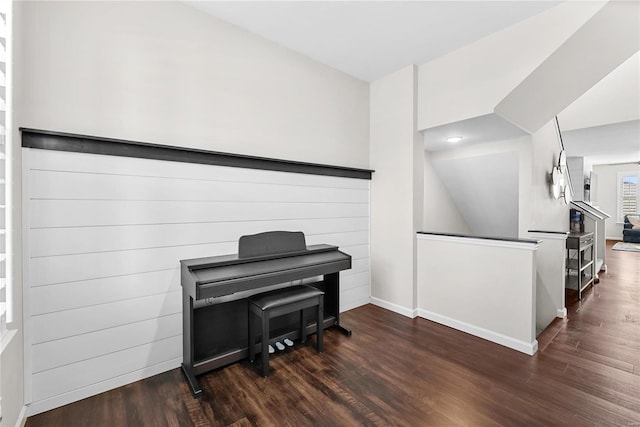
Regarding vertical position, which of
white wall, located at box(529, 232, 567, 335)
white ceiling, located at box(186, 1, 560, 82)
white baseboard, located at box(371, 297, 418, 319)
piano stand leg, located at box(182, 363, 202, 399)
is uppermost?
white ceiling, located at box(186, 1, 560, 82)

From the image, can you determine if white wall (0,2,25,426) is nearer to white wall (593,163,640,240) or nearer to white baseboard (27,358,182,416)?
white baseboard (27,358,182,416)

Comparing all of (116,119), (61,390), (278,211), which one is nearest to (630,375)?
(278,211)

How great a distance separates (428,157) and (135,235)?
12.7 ft

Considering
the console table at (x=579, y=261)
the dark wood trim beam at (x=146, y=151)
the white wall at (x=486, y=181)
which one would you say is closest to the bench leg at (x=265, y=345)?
the dark wood trim beam at (x=146, y=151)

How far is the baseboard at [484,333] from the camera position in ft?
8.00

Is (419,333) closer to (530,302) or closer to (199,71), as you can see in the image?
(530,302)

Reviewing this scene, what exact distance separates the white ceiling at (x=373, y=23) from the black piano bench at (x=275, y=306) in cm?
230

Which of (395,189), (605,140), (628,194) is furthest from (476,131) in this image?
(628,194)

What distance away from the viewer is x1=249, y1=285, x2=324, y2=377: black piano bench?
83.5 inches

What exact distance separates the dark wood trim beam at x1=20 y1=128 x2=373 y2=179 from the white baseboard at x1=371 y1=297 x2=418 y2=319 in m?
1.77

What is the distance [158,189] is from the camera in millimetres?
2127

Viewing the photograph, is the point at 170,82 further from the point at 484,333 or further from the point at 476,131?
the point at 484,333

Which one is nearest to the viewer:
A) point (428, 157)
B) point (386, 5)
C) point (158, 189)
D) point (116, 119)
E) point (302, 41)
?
point (116, 119)

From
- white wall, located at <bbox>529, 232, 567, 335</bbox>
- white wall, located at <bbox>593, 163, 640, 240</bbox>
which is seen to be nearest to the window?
white wall, located at <bbox>593, 163, 640, 240</bbox>
